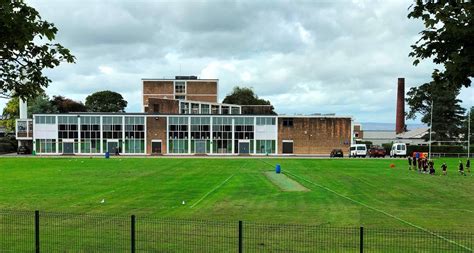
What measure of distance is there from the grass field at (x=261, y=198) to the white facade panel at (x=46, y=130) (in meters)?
59.3

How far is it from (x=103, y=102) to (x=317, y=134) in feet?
262

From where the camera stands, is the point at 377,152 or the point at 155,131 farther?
the point at 155,131

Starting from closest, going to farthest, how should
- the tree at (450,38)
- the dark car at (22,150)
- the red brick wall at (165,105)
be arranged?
the tree at (450,38), the dark car at (22,150), the red brick wall at (165,105)

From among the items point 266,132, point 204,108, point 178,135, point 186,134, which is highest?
point 204,108

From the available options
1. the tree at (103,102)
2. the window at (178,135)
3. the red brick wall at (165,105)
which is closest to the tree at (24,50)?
the window at (178,135)

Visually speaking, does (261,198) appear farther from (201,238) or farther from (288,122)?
(288,122)

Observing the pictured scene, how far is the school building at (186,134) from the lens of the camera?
103 meters

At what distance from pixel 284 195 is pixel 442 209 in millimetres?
9319

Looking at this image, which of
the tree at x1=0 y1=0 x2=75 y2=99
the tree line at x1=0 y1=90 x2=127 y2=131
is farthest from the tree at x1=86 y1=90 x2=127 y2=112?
the tree at x1=0 y1=0 x2=75 y2=99

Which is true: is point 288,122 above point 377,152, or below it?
above

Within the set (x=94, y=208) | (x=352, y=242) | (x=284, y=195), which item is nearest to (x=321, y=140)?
(x=284, y=195)

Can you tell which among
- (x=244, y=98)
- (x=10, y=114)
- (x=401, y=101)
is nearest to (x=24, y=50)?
(x=401, y=101)

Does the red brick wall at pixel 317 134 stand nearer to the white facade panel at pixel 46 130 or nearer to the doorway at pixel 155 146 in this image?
the doorway at pixel 155 146

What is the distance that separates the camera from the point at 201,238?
16.8 meters
